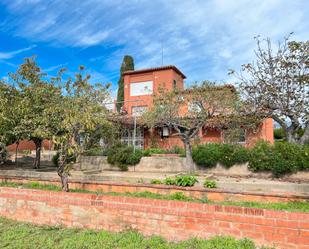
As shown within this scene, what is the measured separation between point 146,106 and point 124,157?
11.0ft

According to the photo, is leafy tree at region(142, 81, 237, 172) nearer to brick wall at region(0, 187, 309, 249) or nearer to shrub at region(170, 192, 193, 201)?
shrub at region(170, 192, 193, 201)

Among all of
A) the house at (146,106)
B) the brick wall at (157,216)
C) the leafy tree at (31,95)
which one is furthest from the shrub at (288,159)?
the leafy tree at (31,95)

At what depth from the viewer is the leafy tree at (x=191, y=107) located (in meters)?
9.94

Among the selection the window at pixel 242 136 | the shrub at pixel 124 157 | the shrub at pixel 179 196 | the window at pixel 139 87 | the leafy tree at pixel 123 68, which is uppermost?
the leafy tree at pixel 123 68

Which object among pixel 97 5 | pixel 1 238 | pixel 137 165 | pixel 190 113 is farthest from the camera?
pixel 137 165

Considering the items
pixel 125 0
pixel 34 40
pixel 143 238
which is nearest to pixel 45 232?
pixel 143 238

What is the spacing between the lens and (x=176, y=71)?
77.0ft

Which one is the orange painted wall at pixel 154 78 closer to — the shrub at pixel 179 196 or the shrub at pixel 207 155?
the shrub at pixel 207 155

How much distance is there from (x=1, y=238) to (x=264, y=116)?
9.40 metres

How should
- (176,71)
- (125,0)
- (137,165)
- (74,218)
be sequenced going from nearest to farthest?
(74,218) < (125,0) < (137,165) < (176,71)

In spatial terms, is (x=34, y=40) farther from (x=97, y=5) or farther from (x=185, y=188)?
(x=185, y=188)

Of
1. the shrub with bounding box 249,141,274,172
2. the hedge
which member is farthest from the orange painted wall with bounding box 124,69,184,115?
the shrub with bounding box 249,141,274,172

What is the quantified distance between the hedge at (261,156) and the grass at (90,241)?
7360 mm

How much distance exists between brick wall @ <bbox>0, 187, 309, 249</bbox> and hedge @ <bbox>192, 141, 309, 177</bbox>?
23.5 feet
